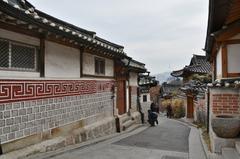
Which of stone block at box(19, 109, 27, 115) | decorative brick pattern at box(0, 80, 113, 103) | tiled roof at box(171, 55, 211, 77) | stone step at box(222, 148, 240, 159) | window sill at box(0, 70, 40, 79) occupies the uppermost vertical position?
tiled roof at box(171, 55, 211, 77)

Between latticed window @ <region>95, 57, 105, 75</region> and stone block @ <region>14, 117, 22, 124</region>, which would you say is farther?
latticed window @ <region>95, 57, 105, 75</region>

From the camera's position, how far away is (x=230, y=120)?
306 inches

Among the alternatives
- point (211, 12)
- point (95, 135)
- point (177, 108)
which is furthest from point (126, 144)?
point (177, 108)

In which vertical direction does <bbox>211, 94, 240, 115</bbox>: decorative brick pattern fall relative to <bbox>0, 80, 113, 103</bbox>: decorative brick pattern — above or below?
below

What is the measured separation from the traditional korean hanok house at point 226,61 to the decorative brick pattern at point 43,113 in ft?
15.7

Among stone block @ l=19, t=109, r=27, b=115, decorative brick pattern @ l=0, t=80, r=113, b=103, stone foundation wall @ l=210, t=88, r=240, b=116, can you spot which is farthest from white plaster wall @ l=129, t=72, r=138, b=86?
stone block @ l=19, t=109, r=27, b=115

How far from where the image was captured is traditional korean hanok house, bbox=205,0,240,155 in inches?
308

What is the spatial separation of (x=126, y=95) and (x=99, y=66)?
5958 mm

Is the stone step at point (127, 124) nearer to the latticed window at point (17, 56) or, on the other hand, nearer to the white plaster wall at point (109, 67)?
the white plaster wall at point (109, 67)

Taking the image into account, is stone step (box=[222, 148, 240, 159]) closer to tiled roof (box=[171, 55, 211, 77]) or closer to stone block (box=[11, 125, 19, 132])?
stone block (box=[11, 125, 19, 132])

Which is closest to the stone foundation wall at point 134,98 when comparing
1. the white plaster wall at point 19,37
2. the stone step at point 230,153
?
the stone step at point 230,153

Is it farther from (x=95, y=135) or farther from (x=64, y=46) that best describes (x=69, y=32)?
(x=95, y=135)

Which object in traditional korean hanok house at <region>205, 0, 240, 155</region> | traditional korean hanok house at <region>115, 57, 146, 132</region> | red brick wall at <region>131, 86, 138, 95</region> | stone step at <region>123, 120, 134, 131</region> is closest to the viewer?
traditional korean hanok house at <region>205, 0, 240, 155</region>

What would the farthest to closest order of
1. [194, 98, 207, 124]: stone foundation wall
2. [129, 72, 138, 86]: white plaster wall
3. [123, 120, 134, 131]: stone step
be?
[129, 72, 138, 86]: white plaster wall
[194, 98, 207, 124]: stone foundation wall
[123, 120, 134, 131]: stone step
